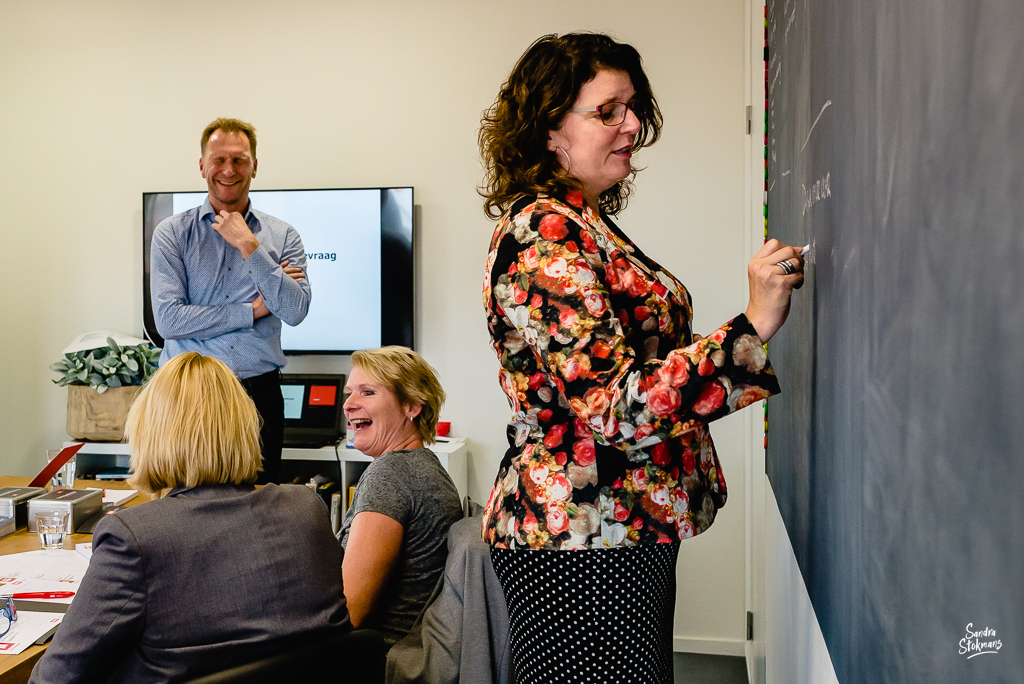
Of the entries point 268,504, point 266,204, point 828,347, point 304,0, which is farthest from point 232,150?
point 828,347

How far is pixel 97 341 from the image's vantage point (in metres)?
3.42

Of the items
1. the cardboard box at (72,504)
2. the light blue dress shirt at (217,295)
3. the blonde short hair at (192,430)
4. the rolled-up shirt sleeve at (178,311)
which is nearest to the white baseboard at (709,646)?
the light blue dress shirt at (217,295)

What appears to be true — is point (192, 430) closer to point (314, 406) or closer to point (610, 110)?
point (610, 110)

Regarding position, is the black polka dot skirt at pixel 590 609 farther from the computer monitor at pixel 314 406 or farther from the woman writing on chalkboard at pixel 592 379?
the computer monitor at pixel 314 406

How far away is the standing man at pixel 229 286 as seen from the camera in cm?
284

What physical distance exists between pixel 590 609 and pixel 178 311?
6.98ft

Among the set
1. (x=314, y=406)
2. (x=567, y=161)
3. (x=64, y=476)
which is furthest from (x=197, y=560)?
(x=314, y=406)

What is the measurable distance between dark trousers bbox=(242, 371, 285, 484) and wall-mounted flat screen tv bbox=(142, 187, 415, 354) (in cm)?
59

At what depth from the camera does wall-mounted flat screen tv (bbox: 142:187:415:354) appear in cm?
344

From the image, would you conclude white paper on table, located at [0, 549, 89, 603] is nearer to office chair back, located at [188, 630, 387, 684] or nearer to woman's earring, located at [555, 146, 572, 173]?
office chair back, located at [188, 630, 387, 684]

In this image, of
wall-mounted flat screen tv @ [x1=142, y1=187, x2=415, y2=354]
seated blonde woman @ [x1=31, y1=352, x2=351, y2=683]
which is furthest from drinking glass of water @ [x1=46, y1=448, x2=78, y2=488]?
wall-mounted flat screen tv @ [x1=142, y1=187, x2=415, y2=354]

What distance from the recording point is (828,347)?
1.06 metres

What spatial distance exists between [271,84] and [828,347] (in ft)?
10.1

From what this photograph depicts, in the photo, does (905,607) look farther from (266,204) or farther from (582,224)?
(266,204)
